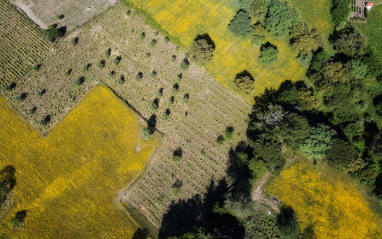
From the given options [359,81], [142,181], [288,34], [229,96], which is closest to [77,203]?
[142,181]

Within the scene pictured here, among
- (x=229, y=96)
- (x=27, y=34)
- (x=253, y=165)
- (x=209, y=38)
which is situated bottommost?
(x=27, y=34)

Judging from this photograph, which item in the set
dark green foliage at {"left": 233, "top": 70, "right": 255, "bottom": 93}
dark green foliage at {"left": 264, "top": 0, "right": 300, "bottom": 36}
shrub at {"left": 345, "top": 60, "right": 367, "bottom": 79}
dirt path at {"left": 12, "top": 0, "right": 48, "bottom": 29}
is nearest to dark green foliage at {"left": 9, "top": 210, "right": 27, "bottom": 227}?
dirt path at {"left": 12, "top": 0, "right": 48, "bottom": 29}

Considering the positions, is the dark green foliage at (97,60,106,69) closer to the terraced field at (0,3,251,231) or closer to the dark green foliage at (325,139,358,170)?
the terraced field at (0,3,251,231)

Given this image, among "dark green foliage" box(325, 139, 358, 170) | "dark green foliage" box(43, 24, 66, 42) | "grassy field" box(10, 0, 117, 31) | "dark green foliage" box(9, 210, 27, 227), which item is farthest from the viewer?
"grassy field" box(10, 0, 117, 31)

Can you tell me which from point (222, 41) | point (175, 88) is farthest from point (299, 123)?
point (175, 88)

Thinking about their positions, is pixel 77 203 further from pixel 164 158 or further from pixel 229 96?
pixel 229 96

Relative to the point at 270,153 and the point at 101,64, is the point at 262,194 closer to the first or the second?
the point at 270,153

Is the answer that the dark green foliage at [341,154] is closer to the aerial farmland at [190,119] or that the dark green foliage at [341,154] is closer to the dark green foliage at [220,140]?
the aerial farmland at [190,119]
